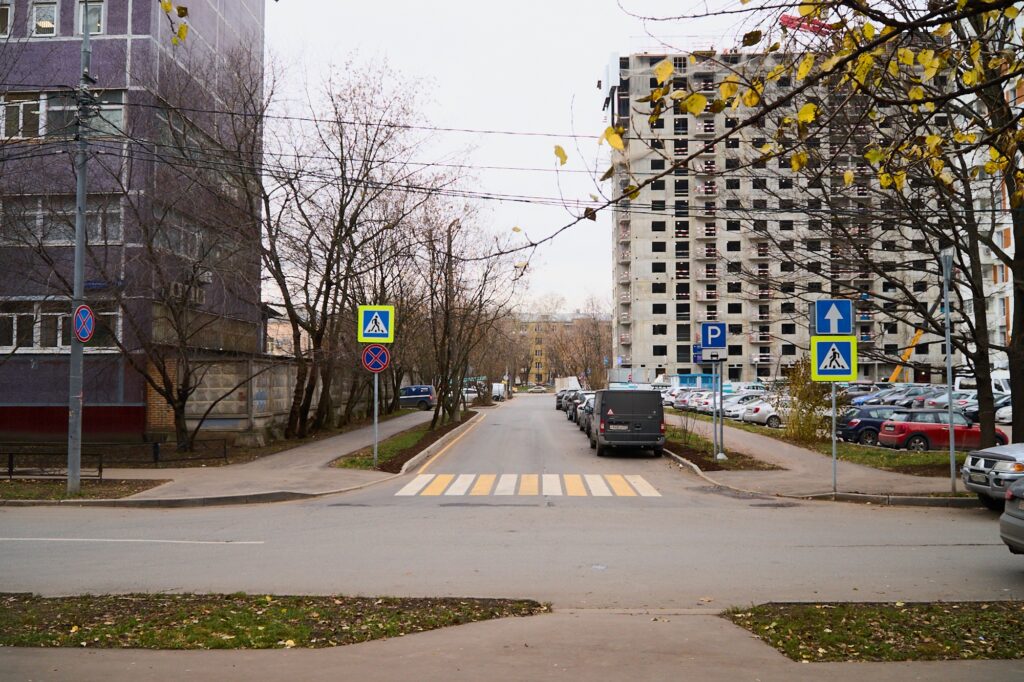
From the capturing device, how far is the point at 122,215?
2155cm

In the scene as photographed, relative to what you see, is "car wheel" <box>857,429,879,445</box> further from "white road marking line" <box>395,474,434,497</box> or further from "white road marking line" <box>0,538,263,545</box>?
"white road marking line" <box>0,538,263,545</box>

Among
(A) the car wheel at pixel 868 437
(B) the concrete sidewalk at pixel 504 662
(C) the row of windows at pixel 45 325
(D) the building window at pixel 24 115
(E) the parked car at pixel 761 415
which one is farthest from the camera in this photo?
(E) the parked car at pixel 761 415

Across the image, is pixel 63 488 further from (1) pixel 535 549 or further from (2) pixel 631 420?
(2) pixel 631 420

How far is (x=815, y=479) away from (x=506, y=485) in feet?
22.2

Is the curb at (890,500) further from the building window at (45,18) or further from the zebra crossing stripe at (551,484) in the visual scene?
the building window at (45,18)

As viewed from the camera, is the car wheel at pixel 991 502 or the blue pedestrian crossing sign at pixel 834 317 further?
the blue pedestrian crossing sign at pixel 834 317

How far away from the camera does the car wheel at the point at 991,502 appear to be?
42.9 ft

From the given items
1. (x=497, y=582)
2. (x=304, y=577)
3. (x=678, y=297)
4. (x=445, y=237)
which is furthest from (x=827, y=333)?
(x=678, y=297)

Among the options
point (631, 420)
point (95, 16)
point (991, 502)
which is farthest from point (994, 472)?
point (95, 16)

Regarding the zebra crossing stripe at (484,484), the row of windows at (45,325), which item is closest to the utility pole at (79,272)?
the row of windows at (45,325)

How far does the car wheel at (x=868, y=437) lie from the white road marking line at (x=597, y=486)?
41.0 ft

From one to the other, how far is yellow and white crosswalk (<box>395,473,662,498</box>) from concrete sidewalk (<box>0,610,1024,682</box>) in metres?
9.32

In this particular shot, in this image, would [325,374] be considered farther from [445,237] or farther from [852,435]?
[852,435]

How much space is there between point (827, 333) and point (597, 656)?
11.8 meters
